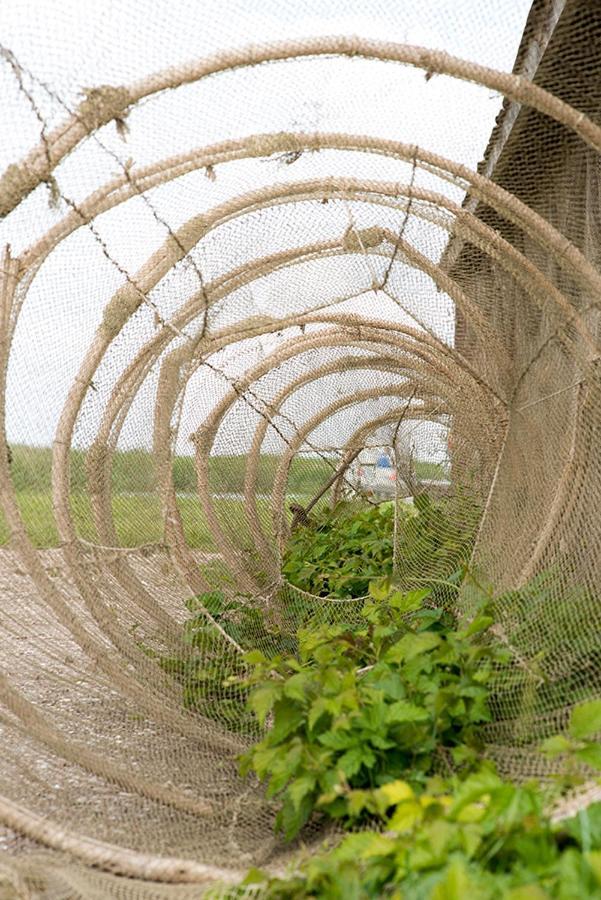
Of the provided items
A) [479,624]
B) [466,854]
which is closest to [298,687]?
[479,624]

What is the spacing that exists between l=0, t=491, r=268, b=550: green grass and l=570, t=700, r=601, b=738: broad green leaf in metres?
1.97

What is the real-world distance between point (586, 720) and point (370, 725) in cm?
61

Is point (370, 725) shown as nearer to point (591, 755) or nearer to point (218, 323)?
point (591, 755)

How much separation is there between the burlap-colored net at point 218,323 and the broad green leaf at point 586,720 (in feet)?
1.13

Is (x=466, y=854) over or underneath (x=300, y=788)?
over

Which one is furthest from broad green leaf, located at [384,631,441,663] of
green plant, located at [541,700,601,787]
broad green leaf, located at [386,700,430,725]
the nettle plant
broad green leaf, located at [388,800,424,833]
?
broad green leaf, located at [388,800,424,833]

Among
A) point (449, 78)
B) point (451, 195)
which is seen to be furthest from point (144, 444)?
point (449, 78)

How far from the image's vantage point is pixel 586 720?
2.33 m

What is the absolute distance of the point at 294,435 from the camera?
23.3 feet

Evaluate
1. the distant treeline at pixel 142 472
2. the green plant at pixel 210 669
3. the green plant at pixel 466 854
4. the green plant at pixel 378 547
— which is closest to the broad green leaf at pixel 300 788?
the green plant at pixel 466 854

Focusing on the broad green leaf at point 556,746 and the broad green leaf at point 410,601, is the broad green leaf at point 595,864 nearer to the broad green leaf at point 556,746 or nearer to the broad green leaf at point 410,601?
the broad green leaf at point 556,746

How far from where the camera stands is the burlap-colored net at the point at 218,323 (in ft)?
9.80

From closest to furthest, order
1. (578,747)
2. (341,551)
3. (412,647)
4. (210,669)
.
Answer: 1. (578,747)
2. (412,647)
3. (210,669)
4. (341,551)

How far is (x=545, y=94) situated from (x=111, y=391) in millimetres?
2233
